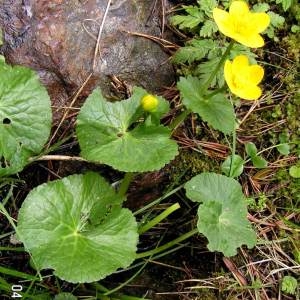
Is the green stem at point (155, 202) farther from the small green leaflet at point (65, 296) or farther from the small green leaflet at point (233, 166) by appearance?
the small green leaflet at point (65, 296)

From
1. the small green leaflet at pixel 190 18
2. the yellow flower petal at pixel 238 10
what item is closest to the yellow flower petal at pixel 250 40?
the yellow flower petal at pixel 238 10

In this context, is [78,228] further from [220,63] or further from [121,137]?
[220,63]

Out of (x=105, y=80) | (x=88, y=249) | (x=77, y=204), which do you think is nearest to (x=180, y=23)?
(x=105, y=80)

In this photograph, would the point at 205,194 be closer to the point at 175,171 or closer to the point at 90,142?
the point at 175,171

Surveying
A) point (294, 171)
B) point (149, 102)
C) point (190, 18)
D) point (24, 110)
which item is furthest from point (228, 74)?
point (24, 110)

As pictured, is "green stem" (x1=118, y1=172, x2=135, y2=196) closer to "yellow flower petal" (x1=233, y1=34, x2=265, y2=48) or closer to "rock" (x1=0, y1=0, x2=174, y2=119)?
"rock" (x1=0, y1=0, x2=174, y2=119)

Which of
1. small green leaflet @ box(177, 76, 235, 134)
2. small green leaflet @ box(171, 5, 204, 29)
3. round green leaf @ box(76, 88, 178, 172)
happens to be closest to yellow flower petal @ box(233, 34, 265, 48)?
small green leaflet @ box(177, 76, 235, 134)
